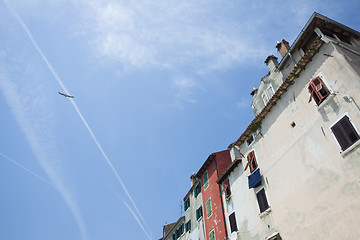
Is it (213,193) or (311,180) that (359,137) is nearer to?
(311,180)

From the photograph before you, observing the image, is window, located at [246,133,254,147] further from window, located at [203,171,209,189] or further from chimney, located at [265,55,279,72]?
window, located at [203,171,209,189]

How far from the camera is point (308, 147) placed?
567 inches

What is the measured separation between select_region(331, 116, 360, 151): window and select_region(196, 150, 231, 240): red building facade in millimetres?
13562

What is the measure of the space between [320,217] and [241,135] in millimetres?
9954

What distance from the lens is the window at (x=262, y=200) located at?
1725 cm

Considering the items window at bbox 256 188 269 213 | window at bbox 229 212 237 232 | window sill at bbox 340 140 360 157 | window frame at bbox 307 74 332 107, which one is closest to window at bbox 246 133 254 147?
window at bbox 256 188 269 213

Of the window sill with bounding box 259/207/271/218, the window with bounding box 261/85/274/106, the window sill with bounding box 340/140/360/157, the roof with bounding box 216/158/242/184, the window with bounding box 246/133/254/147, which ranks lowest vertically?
the window sill with bounding box 259/207/271/218

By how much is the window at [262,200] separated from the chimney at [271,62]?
396 inches

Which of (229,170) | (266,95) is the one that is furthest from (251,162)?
(266,95)

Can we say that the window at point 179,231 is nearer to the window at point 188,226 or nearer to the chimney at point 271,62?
the window at point 188,226

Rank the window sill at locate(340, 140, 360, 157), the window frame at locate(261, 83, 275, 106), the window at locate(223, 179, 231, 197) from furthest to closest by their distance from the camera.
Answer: the window at locate(223, 179, 231, 197)
the window frame at locate(261, 83, 275, 106)
the window sill at locate(340, 140, 360, 157)

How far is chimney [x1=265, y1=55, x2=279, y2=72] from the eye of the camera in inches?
801

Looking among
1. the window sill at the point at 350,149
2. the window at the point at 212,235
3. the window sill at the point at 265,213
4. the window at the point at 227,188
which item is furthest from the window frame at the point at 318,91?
the window at the point at 212,235

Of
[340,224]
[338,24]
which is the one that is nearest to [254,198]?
[340,224]
